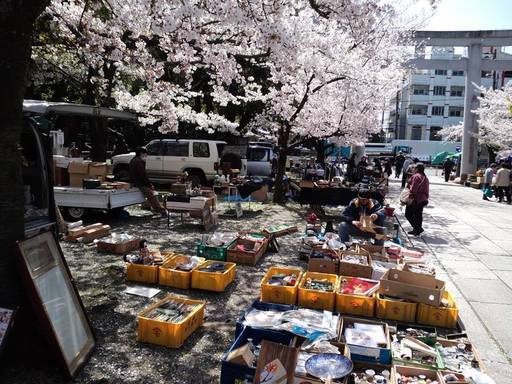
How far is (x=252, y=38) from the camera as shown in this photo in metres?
8.85

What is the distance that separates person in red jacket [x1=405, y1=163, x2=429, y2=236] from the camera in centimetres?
1020

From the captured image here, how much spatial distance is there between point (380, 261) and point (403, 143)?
146ft

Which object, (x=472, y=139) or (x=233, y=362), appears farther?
(x=472, y=139)

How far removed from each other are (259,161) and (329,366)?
1671 cm

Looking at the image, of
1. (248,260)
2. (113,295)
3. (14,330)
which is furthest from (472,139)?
(14,330)

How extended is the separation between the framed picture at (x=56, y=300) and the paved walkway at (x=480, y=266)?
389cm

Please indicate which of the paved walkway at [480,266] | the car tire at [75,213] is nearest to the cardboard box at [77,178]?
the car tire at [75,213]

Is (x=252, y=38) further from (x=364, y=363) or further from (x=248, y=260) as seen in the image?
(x=364, y=363)

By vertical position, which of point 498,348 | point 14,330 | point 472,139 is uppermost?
point 472,139

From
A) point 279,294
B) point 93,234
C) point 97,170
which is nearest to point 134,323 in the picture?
point 279,294

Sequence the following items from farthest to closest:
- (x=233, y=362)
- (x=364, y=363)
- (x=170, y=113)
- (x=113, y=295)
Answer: (x=170, y=113) → (x=113, y=295) → (x=364, y=363) → (x=233, y=362)

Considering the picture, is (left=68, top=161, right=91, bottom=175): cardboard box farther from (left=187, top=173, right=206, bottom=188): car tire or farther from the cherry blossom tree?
(left=187, top=173, right=206, bottom=188): car tire

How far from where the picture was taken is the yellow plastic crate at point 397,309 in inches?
205

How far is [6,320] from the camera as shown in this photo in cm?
367
